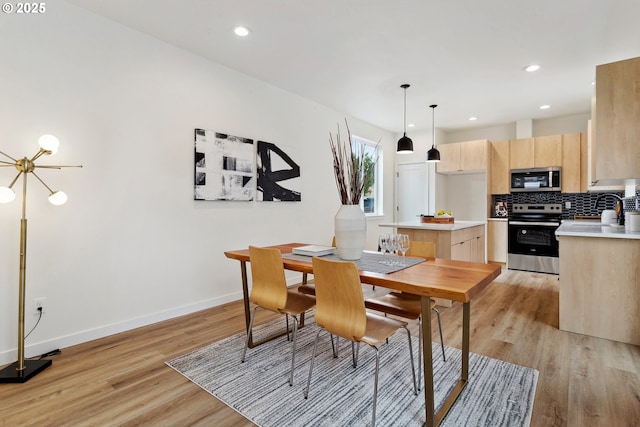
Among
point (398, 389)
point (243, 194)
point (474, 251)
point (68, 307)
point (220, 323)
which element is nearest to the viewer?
point (398, 389)

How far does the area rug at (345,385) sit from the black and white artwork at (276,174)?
1959 millimetres

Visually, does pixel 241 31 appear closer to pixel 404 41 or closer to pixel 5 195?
pixel 404 41

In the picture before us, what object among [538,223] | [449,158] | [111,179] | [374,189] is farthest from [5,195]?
[538,223]

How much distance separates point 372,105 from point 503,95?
1830 mm

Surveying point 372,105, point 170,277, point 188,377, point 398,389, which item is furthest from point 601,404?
point 372,105

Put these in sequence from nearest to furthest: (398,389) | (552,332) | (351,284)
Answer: (351,284)
(398,389)
(552,332)

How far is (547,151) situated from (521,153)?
0.37 m

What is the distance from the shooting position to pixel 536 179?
5.46 meters

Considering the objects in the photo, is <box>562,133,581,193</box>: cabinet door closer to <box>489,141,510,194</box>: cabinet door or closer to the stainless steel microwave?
the stainless steel microwave

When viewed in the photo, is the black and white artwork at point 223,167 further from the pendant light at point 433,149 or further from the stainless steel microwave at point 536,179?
the stainless steel microwave at point 536,179

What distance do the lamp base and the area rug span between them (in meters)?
0.81

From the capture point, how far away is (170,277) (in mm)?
3117

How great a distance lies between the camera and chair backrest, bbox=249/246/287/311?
2064mm

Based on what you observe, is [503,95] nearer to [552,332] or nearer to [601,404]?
[552,332]
